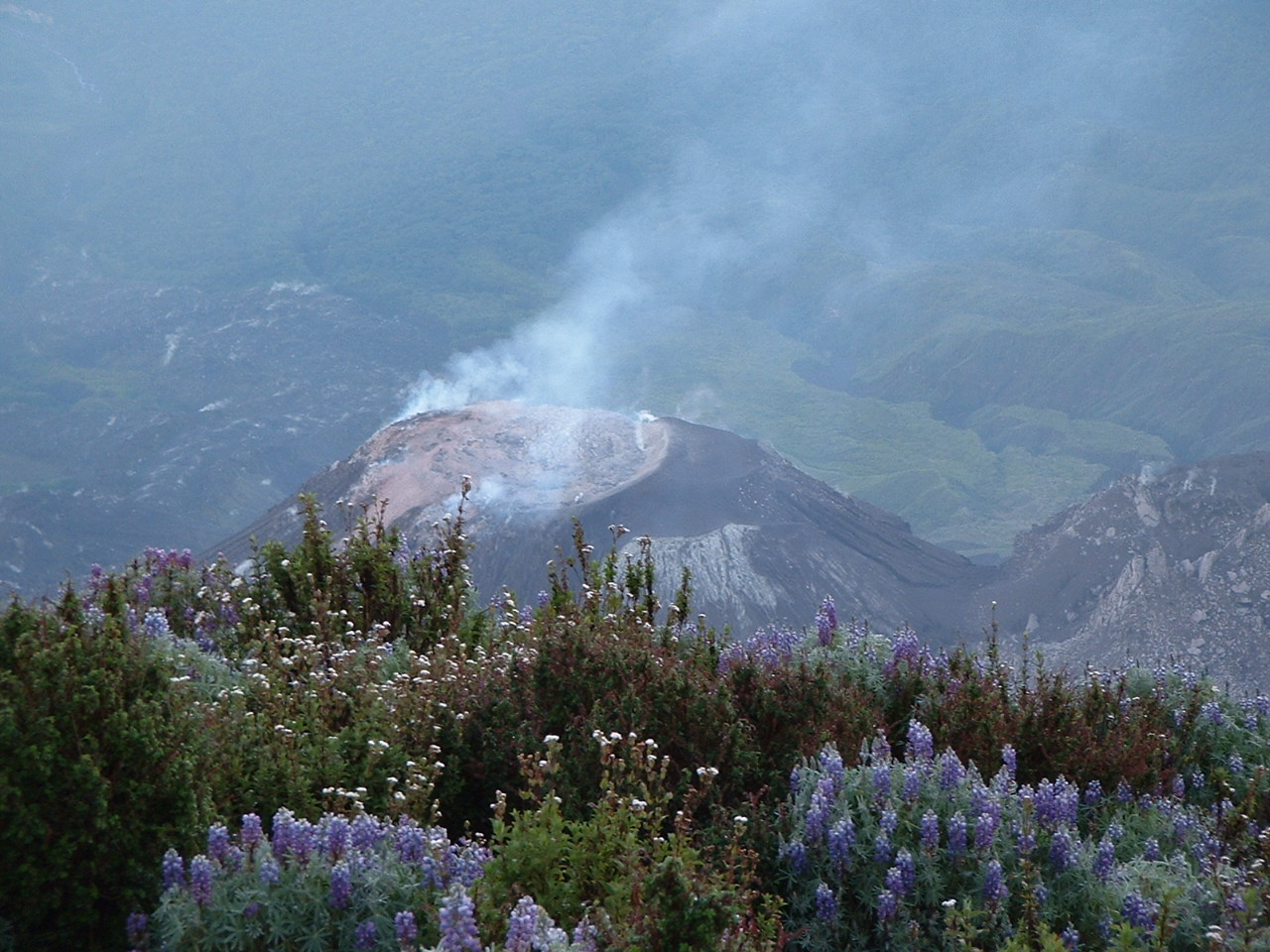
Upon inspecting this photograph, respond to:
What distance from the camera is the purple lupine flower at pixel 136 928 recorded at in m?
3.97

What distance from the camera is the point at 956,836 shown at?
15.2 ft

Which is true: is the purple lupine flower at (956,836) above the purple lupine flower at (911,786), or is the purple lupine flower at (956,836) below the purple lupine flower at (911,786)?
below

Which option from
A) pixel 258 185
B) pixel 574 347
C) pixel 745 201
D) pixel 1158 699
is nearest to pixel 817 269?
pixel 745 201

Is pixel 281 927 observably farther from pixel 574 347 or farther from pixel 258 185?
pixel 258 185

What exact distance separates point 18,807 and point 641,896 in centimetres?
176

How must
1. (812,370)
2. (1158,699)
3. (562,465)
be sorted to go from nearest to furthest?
(1158,699) < (562,465) < (812,370)

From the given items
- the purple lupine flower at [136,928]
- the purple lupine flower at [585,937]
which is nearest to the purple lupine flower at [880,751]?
the purple lupine flower at [585,937]

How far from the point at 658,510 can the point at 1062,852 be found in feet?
59.5

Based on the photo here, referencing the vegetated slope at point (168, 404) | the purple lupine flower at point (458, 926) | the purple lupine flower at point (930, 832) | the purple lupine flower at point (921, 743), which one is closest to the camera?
the purple lupine flower at point (458, 926)

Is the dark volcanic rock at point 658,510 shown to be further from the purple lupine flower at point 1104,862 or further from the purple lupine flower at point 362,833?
the purple lupine flower at point 362,833

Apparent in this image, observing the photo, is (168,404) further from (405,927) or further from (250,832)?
(405,927)

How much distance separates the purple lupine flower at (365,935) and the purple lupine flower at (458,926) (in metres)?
0.42

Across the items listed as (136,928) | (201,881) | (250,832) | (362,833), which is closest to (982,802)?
(362,833)

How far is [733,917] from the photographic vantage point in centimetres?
365
